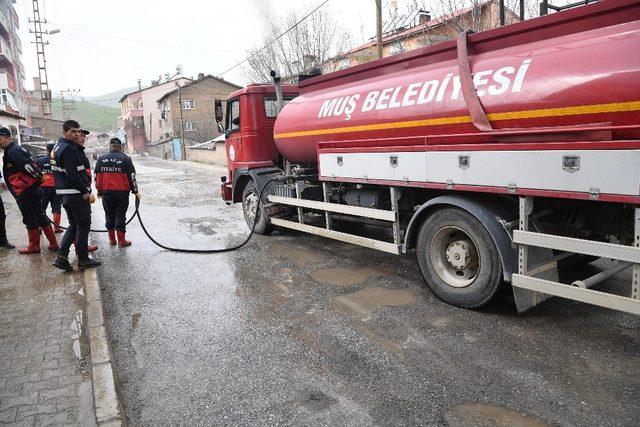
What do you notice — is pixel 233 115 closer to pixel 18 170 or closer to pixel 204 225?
pixel 204 225

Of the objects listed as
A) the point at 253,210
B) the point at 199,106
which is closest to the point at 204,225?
the point at 253,210

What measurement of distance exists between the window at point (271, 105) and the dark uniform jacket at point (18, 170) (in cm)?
377

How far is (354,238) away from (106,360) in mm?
3197

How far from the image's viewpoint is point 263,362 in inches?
141

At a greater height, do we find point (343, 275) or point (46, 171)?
point (46, 171)

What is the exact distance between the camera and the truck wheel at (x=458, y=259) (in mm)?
4105

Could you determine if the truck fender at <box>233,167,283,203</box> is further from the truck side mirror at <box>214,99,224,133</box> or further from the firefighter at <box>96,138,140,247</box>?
the firefighter at <box>96,138,140,247</box>

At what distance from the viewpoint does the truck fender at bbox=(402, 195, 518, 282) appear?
3.92 m

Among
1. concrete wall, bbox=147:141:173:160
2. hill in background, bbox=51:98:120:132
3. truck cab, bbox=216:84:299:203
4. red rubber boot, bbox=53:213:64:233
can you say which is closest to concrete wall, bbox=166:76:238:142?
concrete wall, bbox=147:141:173:160

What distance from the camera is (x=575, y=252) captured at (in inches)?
138

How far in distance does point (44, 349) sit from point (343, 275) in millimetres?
3270

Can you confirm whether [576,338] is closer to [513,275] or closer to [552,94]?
[513,275]

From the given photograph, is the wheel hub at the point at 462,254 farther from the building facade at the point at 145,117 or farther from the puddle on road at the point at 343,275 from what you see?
the building facade at the point at 145,117

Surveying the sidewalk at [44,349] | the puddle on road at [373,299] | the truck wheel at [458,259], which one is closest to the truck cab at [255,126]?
the sidewalk at [44,349]
